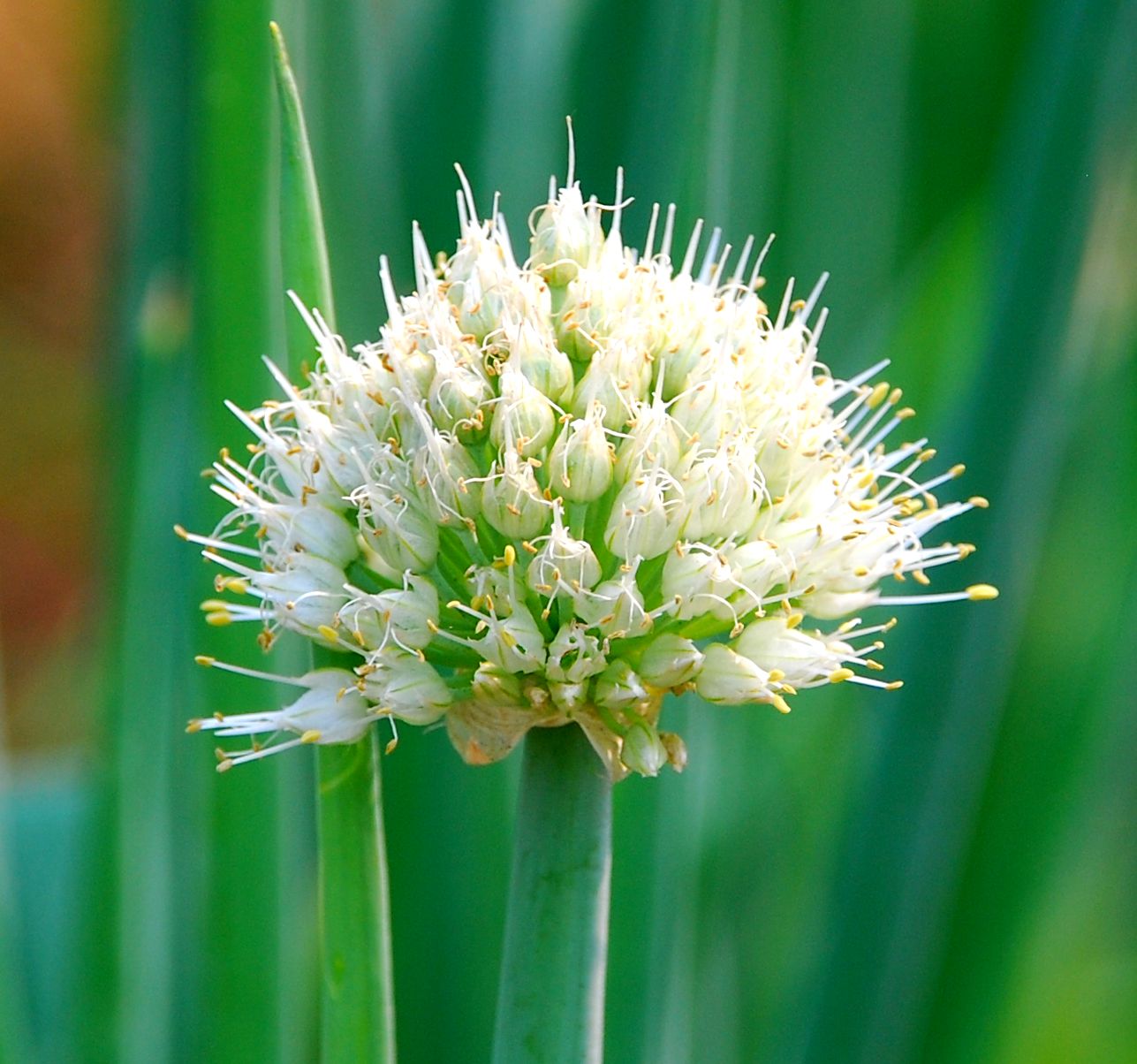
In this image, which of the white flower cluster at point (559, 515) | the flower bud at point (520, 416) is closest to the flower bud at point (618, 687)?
the white flower cluster at point (559, 515)

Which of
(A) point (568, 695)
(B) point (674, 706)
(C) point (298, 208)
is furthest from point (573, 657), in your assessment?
(B) point (674, 706)

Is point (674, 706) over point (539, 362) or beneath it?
beneath

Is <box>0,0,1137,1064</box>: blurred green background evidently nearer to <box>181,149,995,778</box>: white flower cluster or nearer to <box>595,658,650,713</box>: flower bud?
<box>181,149,995,778</box>: white flower cluster

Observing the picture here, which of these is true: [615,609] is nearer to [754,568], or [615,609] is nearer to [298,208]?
[754,568]

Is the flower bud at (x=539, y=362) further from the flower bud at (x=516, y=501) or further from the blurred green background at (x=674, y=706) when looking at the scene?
the blurred green background at (x=674, y=706)

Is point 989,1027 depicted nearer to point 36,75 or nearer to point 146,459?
point 146,459

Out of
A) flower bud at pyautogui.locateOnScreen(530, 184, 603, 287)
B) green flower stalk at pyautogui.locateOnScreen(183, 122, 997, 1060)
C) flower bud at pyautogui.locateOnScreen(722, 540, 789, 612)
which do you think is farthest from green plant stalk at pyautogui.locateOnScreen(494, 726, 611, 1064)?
flower bud at pyautogui.locateOnScreen(530, 184, 603, 287)
